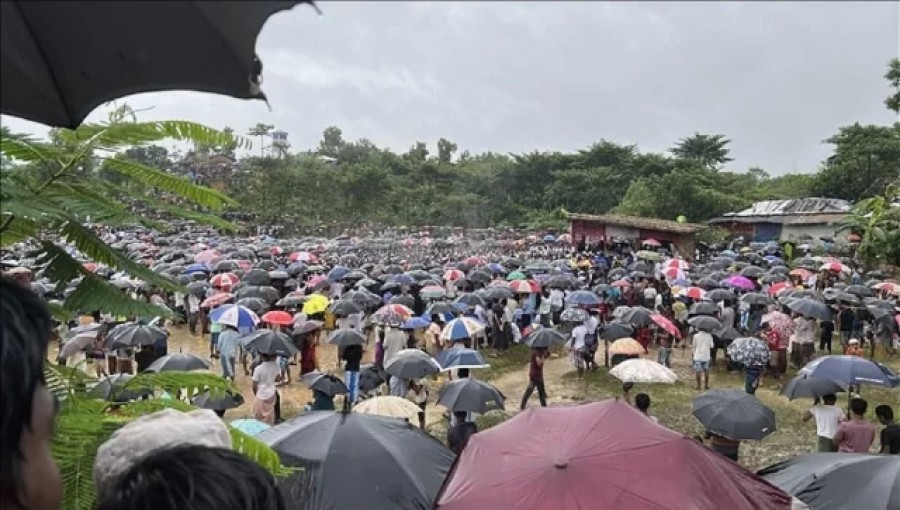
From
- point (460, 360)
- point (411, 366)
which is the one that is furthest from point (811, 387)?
point (411, 366)

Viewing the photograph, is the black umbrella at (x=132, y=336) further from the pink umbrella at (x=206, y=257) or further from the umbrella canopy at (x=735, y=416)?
the pink umbrella at (x=206, y=257)

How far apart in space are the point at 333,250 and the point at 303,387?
16914 mm

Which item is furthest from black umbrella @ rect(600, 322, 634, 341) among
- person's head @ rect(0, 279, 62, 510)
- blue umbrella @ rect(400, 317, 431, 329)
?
person's head @ rect(0, 279, 62, 510)

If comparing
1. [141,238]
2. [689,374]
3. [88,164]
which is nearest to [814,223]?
[689,374]

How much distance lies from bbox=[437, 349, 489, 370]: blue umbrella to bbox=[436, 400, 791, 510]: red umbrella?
17.5ft

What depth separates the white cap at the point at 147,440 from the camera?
151cm

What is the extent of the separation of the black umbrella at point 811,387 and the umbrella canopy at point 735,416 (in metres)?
1.04

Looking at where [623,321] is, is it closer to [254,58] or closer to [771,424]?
[771,424]

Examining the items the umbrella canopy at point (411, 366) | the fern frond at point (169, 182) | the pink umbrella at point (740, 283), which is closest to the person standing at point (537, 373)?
the umbrella canopy at point (411, 366)

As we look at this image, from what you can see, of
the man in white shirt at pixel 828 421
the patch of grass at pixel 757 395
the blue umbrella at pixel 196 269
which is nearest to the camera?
the man in white shirt at pixel 828 421

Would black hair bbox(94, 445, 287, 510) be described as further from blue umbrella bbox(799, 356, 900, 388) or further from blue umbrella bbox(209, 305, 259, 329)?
blue umbrella bbox(209, 305, 259, 329)

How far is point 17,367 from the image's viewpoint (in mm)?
1125

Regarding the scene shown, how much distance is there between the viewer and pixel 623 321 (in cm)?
1323

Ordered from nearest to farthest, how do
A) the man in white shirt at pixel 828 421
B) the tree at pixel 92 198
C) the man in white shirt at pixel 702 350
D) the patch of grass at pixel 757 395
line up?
the tree at pixel 92 198 → the man in white shirt at pixel 828 421 → the patch of grass at pixel 757 395 → the man in white shirt at pixel 702 350
